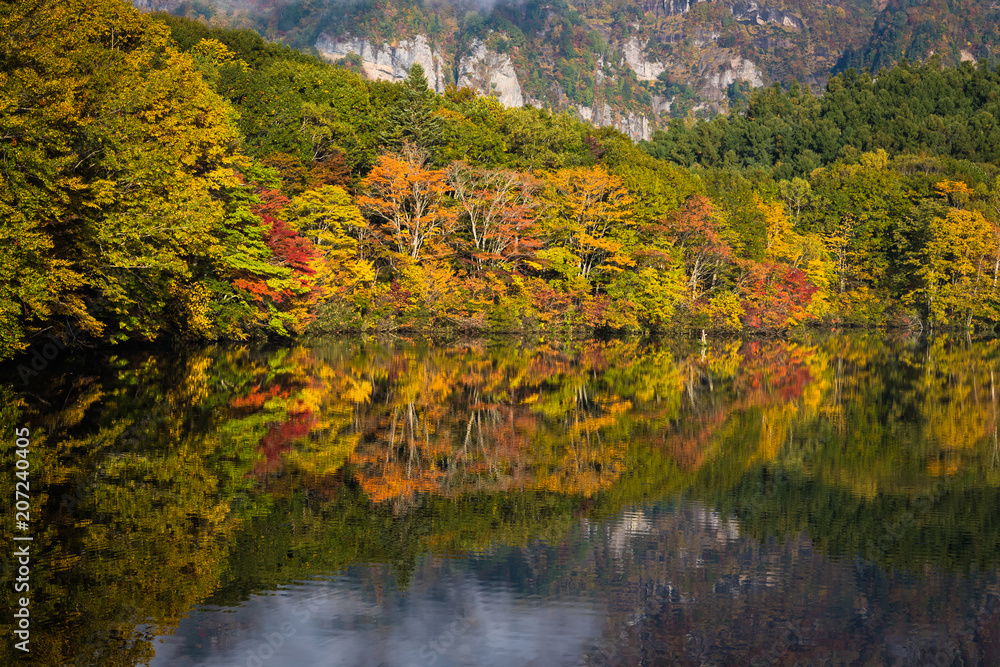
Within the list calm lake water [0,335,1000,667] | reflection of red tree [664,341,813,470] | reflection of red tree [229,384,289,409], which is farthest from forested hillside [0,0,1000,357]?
reflection of red tree [664,341,813,470]

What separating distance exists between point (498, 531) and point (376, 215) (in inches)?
1837

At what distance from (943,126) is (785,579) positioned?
121423 mm

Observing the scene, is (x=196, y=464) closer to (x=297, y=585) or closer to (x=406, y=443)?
(x=406, y=443)

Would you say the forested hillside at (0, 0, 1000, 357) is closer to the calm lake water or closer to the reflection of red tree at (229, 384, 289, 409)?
the reflection of red tree at (229, 384, 289, 409)

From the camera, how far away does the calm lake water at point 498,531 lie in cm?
725

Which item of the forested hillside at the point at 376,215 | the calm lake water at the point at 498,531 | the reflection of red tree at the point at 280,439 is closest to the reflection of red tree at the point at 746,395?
the calm lake water at the point at 498,531

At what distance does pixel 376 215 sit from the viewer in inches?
2175

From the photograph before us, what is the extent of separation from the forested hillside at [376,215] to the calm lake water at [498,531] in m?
6.14

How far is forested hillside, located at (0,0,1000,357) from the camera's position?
24328 mm

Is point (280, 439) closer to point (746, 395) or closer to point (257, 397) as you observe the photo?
point (257, 397)

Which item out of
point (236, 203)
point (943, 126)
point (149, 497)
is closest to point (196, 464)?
point (149, 497)

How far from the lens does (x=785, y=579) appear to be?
28.8ft

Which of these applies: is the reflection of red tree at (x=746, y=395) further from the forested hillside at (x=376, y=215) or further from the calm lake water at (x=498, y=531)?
the forested hillside at (x=376, y=215)

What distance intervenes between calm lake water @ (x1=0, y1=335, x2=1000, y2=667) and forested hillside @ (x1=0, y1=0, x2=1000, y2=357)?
6.14 meters
